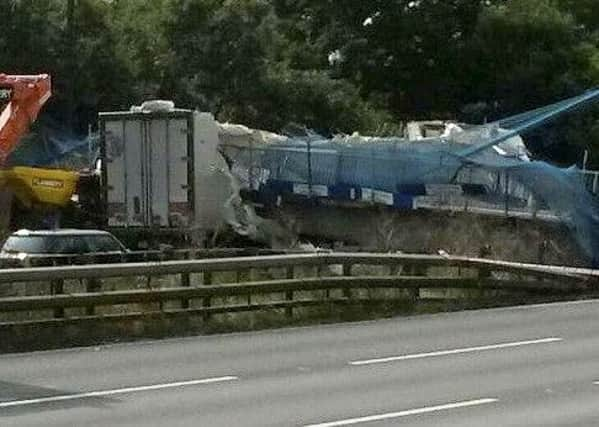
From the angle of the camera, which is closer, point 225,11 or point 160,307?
point 160,307

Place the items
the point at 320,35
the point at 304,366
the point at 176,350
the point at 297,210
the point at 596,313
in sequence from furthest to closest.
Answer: the point at 320,35
the point at 297,210
the point at 596,313
the point at 176,350
the point at 304,366

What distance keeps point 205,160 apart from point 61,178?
10.7 feet

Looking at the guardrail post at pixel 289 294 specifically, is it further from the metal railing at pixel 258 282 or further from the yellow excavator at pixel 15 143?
the yellow excavator at pixel 15 143

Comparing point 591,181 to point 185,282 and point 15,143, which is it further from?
point 185,282

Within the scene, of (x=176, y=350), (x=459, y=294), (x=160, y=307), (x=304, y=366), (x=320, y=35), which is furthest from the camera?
(x=320, y=35)

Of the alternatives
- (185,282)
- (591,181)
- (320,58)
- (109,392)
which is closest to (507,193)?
(591,181)

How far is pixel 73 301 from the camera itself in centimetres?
2006

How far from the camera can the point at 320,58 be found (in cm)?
6438

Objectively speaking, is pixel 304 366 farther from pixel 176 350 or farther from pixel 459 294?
pixel 459 294

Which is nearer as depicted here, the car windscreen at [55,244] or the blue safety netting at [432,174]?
the car windscreen at [55,244]

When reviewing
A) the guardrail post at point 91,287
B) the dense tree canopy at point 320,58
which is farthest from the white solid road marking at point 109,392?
the dense tree canopy at point 320,58

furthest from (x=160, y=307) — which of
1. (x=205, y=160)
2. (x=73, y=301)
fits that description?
(x=205, y=160)

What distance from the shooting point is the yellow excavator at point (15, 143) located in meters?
34.1

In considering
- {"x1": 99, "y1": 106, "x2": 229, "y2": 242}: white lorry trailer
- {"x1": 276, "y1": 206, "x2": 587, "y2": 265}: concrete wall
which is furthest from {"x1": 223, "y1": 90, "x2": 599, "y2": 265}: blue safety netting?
{"x1": 99, "y1": 106, "x2": 229, "y2": 242}: white lorry trailer
